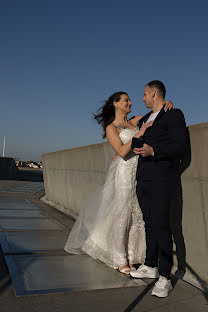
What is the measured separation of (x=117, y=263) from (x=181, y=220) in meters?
0.90

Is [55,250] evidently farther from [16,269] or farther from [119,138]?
[119,138]

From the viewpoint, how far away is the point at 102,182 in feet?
20.6

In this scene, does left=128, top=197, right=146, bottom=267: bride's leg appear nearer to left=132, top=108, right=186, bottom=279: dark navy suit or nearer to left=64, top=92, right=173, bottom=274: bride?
left=64, top=92, right=173, bottom=274: bride

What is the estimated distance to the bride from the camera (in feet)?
12.4

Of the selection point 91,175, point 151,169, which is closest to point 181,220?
point 151,169

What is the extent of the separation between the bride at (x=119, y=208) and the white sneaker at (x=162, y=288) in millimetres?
641

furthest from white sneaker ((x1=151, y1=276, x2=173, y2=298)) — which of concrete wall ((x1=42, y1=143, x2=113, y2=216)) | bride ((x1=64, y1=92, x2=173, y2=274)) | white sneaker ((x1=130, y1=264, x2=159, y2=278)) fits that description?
concrete wall ((x1=42, y1=143, x2=113, y2=216))

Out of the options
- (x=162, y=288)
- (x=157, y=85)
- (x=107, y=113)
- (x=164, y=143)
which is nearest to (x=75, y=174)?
(x=107, y=113)

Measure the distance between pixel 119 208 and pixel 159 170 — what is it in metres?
0.94

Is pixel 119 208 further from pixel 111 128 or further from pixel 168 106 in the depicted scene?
pixel 168 106

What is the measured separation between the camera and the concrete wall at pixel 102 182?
324 cm

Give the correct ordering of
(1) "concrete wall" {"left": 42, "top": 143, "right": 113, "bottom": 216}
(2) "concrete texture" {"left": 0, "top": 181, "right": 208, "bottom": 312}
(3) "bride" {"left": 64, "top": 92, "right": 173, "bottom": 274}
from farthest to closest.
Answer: (1) "concrete wall" {"left": 42, "top": 143, "right": 113, "bottom": 216} → (3) "bride" {"left": 64, "top": 92, "right": 173, "bottom": 274} → (2) "concrete texture" {"left": 0, "top": 181, "right": 208, "bottom": 312}

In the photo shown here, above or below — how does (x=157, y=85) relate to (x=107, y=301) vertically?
above

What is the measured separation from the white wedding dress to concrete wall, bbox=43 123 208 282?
0.59m
